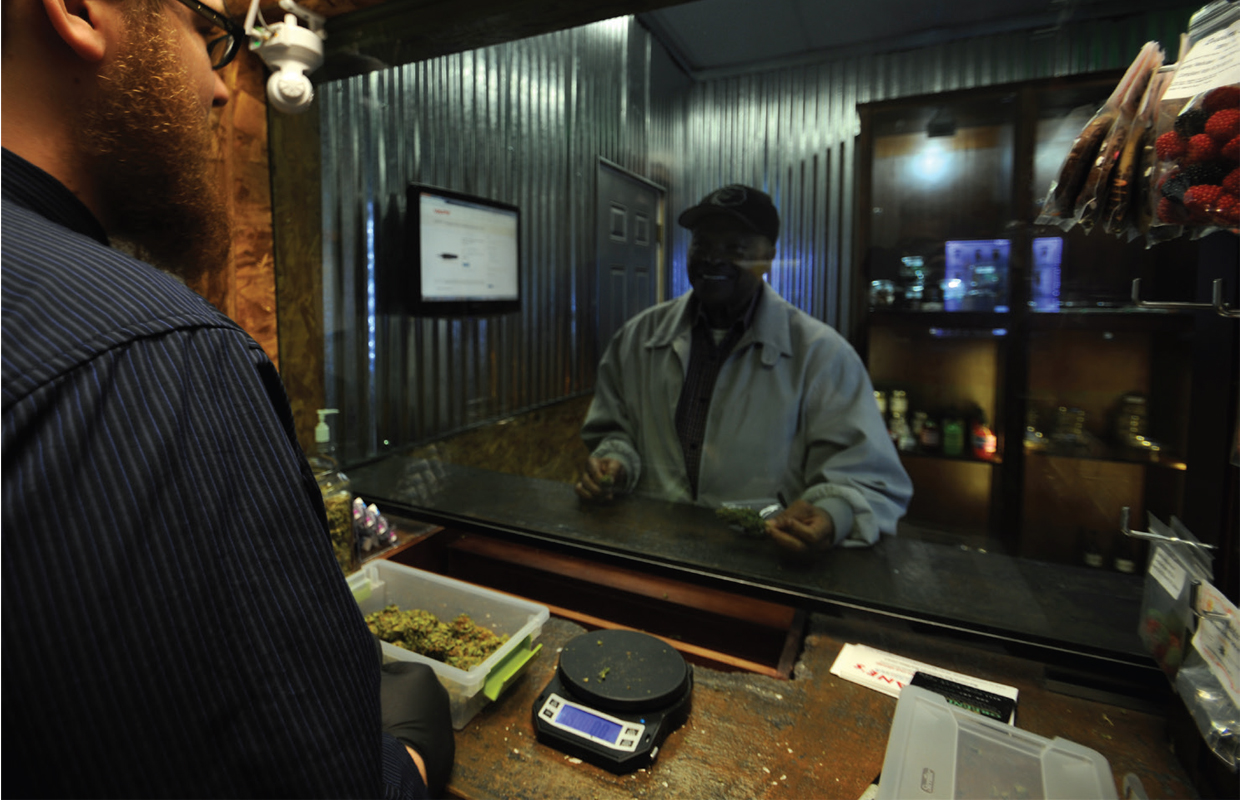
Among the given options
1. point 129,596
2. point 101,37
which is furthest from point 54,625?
point 101,37

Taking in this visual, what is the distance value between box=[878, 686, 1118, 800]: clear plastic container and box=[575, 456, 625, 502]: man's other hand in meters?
0.94

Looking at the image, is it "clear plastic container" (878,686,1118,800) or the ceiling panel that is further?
the ceiling panel

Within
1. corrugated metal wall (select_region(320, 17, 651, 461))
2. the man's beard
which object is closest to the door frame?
corrugated metal wall (select_region(320, 17, 651, 461))

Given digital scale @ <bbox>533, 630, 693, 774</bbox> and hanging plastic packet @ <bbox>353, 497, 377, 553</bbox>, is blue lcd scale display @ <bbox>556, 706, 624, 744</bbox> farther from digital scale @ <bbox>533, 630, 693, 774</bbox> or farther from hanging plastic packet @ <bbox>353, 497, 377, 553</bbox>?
hanging plastic packet @ <bbox>353, 497, 377, 553</bbox>

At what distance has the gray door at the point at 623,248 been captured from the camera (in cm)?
158

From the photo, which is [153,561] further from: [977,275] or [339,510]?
[977,275]

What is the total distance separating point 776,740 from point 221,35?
5.04ft

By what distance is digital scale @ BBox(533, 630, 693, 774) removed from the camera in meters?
0.82

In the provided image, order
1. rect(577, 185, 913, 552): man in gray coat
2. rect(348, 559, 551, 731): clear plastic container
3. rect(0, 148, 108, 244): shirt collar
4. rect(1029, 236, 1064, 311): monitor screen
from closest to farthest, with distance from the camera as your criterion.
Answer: rect(0, 148, 108, 244): shirt collar
rect(348, 559, 551, 731): clear plastic container
rect(1029, 236, 1064, 311): monitor screen
rect(577, 185, 913, 552): man in gray coat

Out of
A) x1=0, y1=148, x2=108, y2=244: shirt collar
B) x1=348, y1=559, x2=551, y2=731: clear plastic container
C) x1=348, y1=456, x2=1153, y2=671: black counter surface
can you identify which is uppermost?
x1=0, y1=148, x2=108, y2=244: shirt collar

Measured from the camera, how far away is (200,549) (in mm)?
417

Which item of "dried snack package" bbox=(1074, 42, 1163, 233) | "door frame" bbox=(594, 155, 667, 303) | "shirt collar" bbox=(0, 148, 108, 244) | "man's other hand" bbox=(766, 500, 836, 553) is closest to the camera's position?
"shirt collar" bbox=(0, 148, 108, 244)

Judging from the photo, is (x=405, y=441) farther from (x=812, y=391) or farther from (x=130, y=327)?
(x=130, y=327)

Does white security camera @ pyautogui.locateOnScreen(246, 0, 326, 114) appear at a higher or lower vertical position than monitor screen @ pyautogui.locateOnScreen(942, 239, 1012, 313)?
higher
